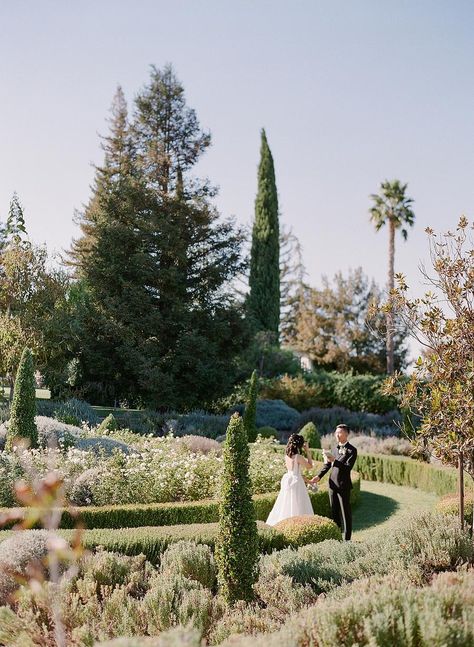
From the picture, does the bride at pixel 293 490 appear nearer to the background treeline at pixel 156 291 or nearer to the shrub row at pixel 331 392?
the background treeline at pixel 156 291

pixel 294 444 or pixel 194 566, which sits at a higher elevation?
pixel 294 444

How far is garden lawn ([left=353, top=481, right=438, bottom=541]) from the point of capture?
40.0 feet

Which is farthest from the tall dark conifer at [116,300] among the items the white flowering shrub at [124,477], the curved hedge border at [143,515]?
the curved hedge border at [143,515]

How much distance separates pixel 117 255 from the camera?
1081 inches

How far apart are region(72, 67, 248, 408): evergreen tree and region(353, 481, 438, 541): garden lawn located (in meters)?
11.5

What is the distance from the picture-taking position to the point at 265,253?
125ft

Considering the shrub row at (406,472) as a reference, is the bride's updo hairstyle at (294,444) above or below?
above

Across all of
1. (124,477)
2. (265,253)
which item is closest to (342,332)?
(265,253)

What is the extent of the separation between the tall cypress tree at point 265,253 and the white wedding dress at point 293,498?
26.5 metres

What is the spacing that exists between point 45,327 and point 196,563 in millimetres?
15556

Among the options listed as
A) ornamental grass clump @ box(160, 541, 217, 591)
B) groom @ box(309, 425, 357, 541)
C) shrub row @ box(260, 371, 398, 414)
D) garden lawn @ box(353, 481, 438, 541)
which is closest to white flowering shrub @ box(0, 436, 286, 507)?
garden lawn @ box(353, 481, 438, 541)

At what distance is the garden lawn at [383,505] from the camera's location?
12195 millimetres

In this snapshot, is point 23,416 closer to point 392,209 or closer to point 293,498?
point 293,498

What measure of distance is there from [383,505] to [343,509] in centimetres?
445
